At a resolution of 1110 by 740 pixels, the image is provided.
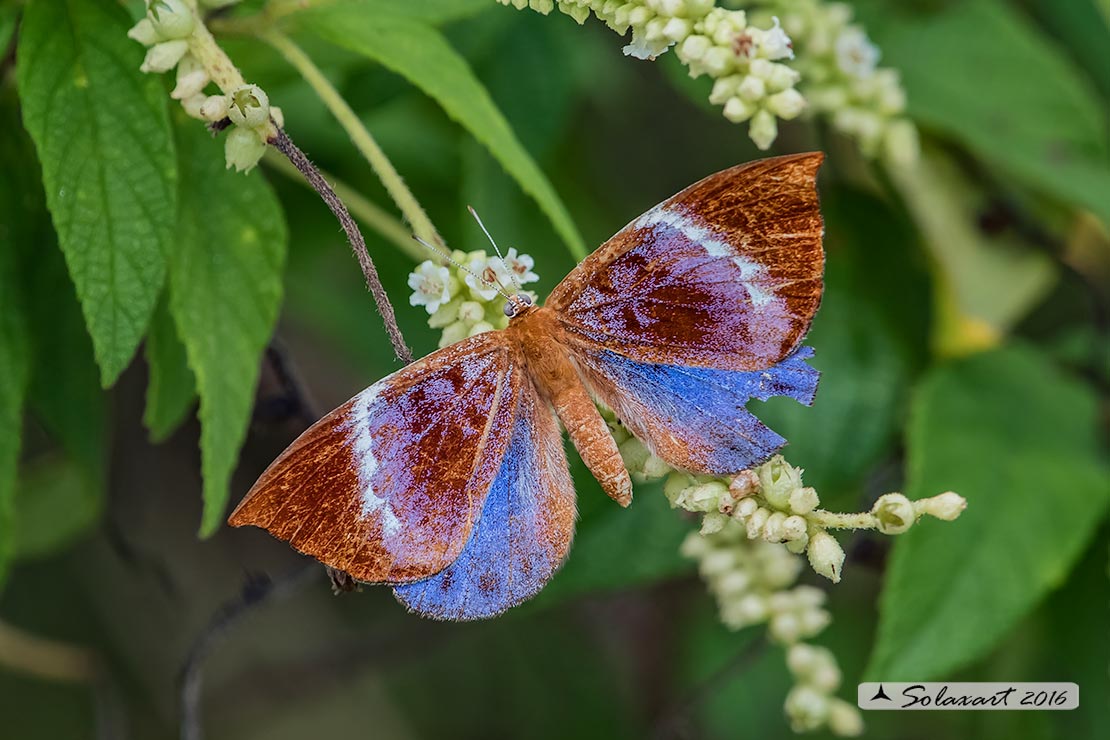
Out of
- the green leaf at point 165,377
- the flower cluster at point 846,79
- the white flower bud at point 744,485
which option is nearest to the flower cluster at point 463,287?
the white flower bud at point 744,485

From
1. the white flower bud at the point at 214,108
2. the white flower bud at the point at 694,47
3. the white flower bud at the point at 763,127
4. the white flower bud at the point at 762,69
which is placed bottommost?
the white flower bud at the point at 763,127

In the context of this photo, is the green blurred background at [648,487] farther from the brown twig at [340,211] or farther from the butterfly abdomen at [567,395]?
the butterfly abdomen at [567,395]

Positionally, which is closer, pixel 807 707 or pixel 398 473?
pixel 398 473

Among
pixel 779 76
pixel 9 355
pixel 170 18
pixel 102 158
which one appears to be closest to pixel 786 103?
pixel 779 76

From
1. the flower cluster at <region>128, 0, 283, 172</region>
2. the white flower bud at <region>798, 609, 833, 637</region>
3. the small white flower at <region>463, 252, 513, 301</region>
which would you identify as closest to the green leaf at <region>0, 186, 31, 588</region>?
the flower cluster at <region>128, 0, 283, 172</region>

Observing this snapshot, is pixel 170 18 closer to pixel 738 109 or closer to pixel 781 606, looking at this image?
pixel 738 109

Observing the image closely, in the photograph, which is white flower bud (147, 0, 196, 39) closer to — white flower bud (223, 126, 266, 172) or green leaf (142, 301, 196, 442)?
white flower bud (223, 126, 266, 172)
